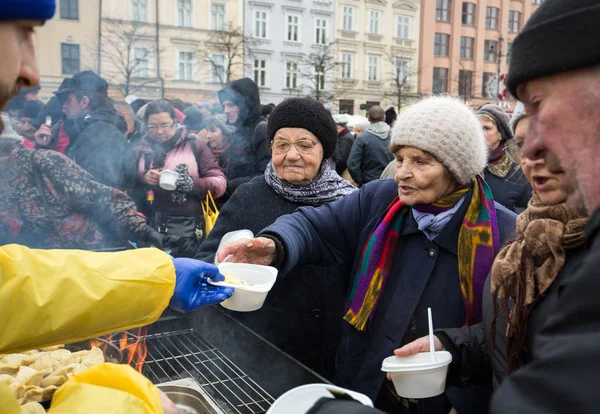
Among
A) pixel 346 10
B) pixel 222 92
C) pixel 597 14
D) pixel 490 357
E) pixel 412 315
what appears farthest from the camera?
pixel 346 10

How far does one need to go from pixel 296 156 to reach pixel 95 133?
2532 millimetres

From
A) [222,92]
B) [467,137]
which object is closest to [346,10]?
[222,92]

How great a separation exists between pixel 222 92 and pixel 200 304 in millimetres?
4794

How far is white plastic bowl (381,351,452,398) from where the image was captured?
1.52 metres

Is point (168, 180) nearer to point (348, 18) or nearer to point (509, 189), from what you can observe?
point (509, 189)

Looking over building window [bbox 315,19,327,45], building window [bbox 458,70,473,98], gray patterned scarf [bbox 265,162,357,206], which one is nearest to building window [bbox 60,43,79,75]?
gray patterned scarf [bbox 265,162,357,206]

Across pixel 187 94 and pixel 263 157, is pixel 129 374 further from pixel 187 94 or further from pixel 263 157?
pixel 187 94

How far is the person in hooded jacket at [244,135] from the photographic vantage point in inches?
218

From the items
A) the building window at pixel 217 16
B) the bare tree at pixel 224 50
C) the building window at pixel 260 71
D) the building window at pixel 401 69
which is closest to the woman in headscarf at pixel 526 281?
the bare tree at pixel 224 50

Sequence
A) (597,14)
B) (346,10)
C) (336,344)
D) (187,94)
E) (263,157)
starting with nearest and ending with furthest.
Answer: (597,14) < (336,344) < (263,157) < (187,94) < (346,10)

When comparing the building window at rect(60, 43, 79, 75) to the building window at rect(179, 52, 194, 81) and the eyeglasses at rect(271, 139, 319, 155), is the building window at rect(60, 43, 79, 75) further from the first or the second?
the eyeglasses at rect(271, 139, 319, 155)

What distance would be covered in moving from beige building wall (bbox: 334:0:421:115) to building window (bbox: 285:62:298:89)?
3133mm

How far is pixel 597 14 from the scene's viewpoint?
0.81m

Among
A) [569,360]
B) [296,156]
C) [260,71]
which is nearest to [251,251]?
[296,156]
